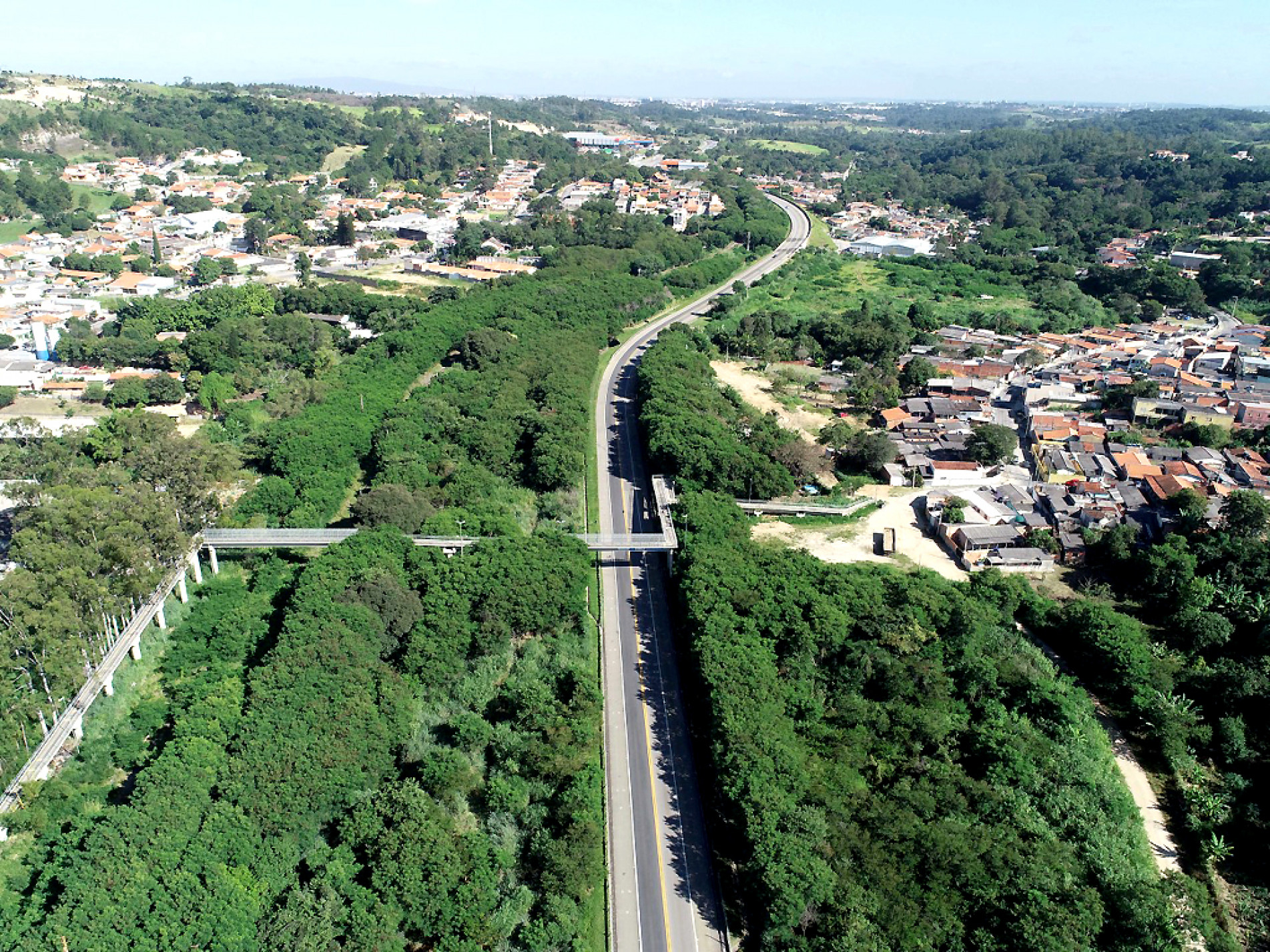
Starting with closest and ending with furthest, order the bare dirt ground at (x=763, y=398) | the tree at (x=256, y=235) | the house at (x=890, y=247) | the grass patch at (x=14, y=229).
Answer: the bare dirt ground at (x=763, y=398) → the tree at (x=256, y=235) → the grass patch at (x=14, y=229) → the house at (x=890, y=247)

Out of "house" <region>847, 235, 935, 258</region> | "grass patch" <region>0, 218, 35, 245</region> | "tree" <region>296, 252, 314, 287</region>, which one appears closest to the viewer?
"tree" <region>296, 252, 314, 287</region>

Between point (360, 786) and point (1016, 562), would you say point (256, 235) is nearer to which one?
point (360, 786)

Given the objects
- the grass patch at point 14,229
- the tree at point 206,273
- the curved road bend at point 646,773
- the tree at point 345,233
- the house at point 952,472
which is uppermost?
the tree at point 345,233

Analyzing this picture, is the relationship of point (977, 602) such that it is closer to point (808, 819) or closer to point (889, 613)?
point (889, 613)

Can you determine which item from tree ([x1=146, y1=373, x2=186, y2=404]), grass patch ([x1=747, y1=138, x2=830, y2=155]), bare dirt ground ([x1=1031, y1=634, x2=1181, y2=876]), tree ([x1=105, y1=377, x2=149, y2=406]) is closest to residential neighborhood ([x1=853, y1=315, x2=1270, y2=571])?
bare dirt ground ([x1=1031, y1=634, x2=1181, y2=876])

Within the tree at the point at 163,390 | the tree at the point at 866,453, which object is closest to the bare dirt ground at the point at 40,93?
the tree at the point at 163,390

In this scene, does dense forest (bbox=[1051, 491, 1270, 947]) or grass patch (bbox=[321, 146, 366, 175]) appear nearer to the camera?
dense forest (bbox=[1051, 491, 1270, 947])

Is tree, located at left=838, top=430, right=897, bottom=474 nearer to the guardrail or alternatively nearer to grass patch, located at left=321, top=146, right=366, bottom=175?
the guardrail

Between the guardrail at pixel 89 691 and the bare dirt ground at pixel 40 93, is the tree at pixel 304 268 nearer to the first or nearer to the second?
the guardrail at pixel 89 691
